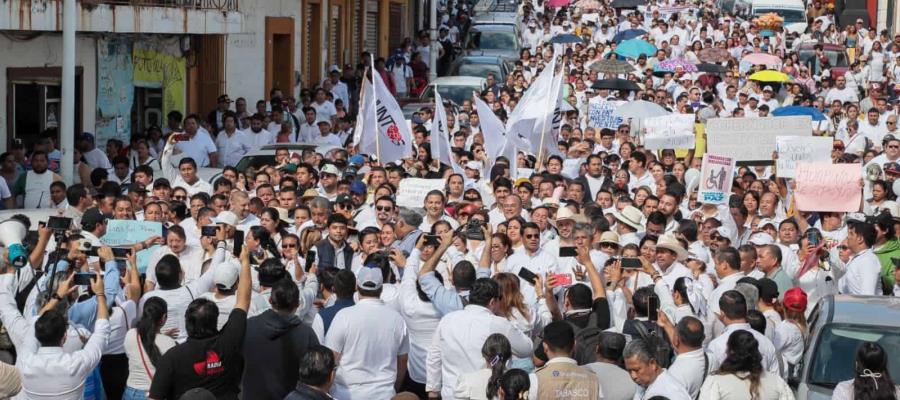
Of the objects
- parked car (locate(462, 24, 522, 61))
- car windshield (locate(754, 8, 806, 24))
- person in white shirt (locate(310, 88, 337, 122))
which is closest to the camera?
person in white shirt (locate(310, 88, 337, 122))

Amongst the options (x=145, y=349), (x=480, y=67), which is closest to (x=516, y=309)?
(x=145, y=349)

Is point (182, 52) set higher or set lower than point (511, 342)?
higher

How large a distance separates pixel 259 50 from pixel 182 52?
10.6 ft

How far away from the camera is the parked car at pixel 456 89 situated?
26.8 m

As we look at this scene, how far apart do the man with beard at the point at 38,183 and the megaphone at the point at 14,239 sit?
4.70m

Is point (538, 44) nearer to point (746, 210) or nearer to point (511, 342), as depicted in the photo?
point (746, 210)

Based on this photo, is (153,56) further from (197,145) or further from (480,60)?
(480,60)

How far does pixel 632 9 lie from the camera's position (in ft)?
138

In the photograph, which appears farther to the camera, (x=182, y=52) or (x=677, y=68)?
(x=677, y=68)

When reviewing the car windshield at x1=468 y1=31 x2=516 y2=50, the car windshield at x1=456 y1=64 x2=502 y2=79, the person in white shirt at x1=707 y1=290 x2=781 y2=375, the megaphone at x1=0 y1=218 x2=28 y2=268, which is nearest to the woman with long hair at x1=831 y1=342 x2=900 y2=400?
the person in white shirt at x1=707 y1=290 x2=781 y2=375

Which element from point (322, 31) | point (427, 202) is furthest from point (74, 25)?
point (322, 31)

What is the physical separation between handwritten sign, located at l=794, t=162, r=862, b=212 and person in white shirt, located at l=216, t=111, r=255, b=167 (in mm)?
8129

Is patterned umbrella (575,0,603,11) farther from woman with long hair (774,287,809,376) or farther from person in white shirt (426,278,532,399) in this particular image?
person in white shirt (426,278,532,399)

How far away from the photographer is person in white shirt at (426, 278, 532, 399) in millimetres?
8742
